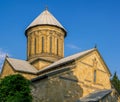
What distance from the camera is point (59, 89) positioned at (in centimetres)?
2284

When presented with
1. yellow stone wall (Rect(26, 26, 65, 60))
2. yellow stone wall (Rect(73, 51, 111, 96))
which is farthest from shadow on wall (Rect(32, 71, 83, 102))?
yellow stone wall (Rect(26, 26, 65, 60))

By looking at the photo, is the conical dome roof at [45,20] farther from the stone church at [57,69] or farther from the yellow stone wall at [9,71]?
the yellow stone wall at [9,71]

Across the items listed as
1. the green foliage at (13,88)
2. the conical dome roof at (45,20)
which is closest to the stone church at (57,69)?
the conical dome roof at (45,20)

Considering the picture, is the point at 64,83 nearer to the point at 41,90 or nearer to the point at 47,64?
the point at 41,90

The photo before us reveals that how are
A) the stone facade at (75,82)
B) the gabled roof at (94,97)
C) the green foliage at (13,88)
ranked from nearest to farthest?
the green foliage at (13,88), the gabled roof at (94,97), the stone facade at (75,82)

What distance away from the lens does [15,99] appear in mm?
19766

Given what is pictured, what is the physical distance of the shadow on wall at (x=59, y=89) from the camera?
74.7ft

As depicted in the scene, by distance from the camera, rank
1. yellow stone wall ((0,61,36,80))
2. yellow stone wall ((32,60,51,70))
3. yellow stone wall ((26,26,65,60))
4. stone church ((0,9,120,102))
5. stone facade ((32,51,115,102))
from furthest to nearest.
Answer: yellow stone wall ((26,26,65,60)) → yellow stone wall ((32,60,51,70)) → yellow stone wall ((0,61,36,80)) → stone church ((0,9,120,102)) → stone facade ((32,51,115,102))

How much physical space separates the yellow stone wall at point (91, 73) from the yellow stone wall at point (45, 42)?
534 cm

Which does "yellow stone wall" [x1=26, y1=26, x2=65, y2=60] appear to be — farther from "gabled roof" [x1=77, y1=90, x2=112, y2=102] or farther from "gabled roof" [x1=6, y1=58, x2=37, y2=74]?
"gabled roof" [x1=77, y1=90, x2=112, y2=102]

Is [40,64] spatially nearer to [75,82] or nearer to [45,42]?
[45,42]

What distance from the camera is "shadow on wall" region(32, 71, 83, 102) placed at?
22.8 m

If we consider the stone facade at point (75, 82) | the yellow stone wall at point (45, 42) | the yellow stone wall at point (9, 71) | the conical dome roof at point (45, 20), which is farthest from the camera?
the conical dome roof at point (45, 20)

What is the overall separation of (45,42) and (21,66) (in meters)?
3.87
